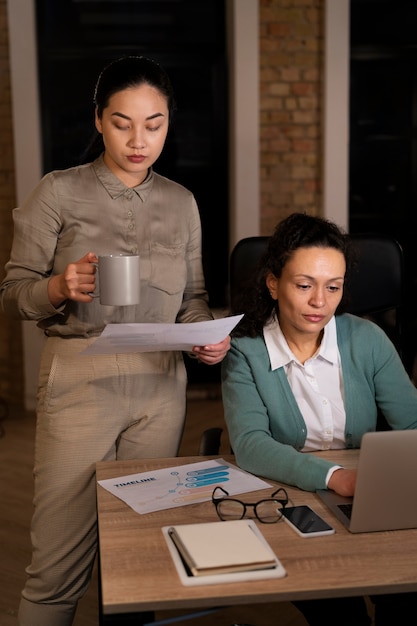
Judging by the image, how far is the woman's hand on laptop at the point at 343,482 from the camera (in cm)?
162

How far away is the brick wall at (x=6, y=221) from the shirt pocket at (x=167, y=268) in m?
3.18

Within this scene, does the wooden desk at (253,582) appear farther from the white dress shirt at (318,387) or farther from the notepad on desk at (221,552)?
the white dress shirt at (318,387)

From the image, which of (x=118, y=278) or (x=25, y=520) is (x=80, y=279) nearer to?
(x=118, y=278)

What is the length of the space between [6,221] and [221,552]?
397 centimetres

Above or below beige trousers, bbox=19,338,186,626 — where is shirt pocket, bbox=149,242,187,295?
above

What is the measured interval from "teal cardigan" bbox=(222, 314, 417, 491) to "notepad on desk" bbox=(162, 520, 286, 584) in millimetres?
371

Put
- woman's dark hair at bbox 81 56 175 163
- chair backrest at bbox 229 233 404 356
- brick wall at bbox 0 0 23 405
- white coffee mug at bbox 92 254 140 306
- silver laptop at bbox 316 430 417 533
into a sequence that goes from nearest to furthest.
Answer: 1. silver laptop at bbox 316 430 417 533
2. white coffee mug at bbox 92 254 140 306
3. woman's dark hair at bbox 81 56 175 163
4. chair backrest at bbox 229 233 404 356
5. brick wall at bbox 0 0 23 405

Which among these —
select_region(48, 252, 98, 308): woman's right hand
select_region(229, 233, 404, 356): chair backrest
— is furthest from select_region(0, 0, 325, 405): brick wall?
select_region(48, 252, 98, 308): woman's right hand

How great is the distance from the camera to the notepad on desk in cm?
129

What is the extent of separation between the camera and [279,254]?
204 cm

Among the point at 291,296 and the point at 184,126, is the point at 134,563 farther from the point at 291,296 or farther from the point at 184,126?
the point at 184,126

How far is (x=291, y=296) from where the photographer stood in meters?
1.98

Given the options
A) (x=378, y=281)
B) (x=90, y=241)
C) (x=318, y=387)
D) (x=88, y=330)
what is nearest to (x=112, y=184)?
(x=90, y=241)

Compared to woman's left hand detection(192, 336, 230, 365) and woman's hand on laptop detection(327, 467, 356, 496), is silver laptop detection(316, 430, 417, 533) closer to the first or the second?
woman's hand on laptop detection(327, 467, 356, 496)
